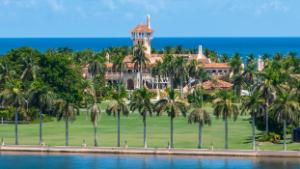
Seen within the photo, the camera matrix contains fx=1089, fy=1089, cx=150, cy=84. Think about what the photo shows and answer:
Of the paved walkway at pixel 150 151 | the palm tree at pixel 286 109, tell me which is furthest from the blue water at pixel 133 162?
the palm tree at pixel 286 109

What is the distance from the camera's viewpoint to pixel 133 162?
112 meters

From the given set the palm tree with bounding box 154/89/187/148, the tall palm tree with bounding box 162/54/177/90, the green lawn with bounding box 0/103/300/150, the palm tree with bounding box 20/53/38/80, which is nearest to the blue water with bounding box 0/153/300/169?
the palm tree with bounding box 154/89/187/148

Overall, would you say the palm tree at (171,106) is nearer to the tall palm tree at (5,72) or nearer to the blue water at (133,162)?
the blue water at (133,162)

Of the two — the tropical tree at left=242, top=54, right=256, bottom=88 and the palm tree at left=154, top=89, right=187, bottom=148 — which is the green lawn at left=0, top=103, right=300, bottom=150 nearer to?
the palm tree at left=154, top=89, right=187, bottom=148

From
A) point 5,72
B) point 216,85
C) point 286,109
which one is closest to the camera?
point 286,109

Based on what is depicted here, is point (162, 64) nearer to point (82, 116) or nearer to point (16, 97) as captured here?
point (82, 116)

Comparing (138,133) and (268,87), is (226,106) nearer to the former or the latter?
(268,87)

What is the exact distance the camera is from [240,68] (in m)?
193

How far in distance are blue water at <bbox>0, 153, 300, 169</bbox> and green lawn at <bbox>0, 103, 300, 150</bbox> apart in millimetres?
6800

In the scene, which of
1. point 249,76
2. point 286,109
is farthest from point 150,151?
point 249,76

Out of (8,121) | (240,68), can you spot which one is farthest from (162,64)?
(8,121)

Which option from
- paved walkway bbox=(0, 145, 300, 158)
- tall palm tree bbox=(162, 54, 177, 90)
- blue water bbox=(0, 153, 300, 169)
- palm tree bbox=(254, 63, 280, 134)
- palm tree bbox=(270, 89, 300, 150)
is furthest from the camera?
tall palm tree bbox=(162, 54, 177, 90)

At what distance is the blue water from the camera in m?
109

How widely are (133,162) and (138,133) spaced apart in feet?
77.0
